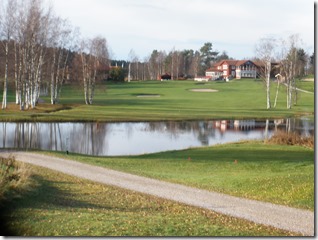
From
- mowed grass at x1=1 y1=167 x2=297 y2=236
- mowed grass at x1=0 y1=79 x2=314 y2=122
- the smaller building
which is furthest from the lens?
the smaller building

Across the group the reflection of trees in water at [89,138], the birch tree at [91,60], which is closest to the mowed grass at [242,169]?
the reflection of trees in water at [89,138]

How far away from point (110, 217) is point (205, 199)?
3499 mm

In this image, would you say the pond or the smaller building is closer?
the pond

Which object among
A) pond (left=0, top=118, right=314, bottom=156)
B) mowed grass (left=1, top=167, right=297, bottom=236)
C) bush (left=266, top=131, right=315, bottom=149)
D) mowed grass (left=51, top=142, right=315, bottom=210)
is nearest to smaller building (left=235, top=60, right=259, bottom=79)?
pond (left=0, top=118, right=314, bottom=156)

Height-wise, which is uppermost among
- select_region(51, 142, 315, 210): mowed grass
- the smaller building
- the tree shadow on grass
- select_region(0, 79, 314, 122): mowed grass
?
the smaller building

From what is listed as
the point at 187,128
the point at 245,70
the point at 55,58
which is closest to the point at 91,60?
the point at 55,58

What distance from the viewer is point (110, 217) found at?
9.94 m

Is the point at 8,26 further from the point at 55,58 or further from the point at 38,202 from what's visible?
Answer: the point at 38,202

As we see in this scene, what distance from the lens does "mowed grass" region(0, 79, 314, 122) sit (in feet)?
142

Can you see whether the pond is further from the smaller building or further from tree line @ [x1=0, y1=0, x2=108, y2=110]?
the smaller building

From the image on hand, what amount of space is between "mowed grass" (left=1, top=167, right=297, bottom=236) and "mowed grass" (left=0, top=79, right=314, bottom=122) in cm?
2623

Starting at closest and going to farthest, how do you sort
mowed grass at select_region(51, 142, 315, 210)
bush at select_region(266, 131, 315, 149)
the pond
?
mowed grass at select_region(51, 142, 315, 210) → bush at select_region(266, 131, 315, 149) → the pond

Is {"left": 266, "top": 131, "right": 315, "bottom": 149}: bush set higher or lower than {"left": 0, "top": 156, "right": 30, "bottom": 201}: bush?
lower

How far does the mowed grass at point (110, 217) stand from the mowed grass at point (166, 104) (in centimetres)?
2623
